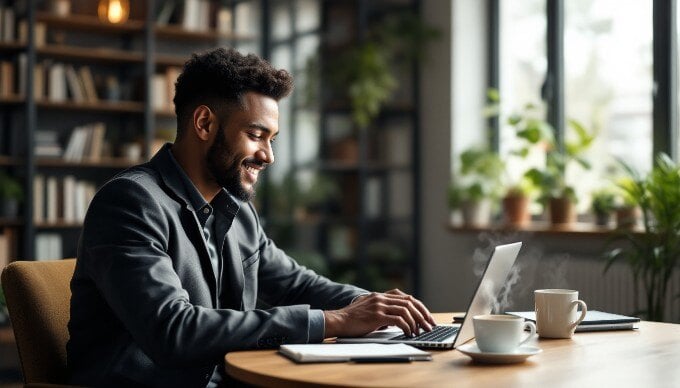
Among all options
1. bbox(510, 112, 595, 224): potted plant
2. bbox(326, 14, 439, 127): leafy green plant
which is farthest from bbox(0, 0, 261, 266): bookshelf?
bbox(510, 112, 595, 224): potted plant

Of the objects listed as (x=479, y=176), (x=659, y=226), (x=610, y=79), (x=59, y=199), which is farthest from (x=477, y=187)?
(x=59, y=199)

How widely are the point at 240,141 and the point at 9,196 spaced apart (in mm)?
3223

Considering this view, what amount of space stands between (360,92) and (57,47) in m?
1.73

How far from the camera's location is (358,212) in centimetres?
563

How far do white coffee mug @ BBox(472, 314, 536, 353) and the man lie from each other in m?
0.22

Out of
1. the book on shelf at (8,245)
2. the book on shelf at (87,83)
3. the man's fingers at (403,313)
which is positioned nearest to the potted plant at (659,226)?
the man's fingers at (403,313)

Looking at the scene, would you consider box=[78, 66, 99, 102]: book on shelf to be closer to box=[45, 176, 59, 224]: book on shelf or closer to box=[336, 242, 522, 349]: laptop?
box=[45, 176, 59, 224]: book on shelf

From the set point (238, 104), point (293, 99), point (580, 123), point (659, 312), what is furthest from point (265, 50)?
point (238, 104)

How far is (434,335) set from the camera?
5.94 feet

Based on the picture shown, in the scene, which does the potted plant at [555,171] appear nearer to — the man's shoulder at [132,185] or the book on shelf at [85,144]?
the book on shelf at [85,144]

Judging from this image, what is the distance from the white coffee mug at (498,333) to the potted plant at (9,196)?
3.78 meters

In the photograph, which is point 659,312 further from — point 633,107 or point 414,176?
point 414,176

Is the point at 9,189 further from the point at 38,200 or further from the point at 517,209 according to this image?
the point at 517,209

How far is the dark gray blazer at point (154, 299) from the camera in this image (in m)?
→ 1.62
